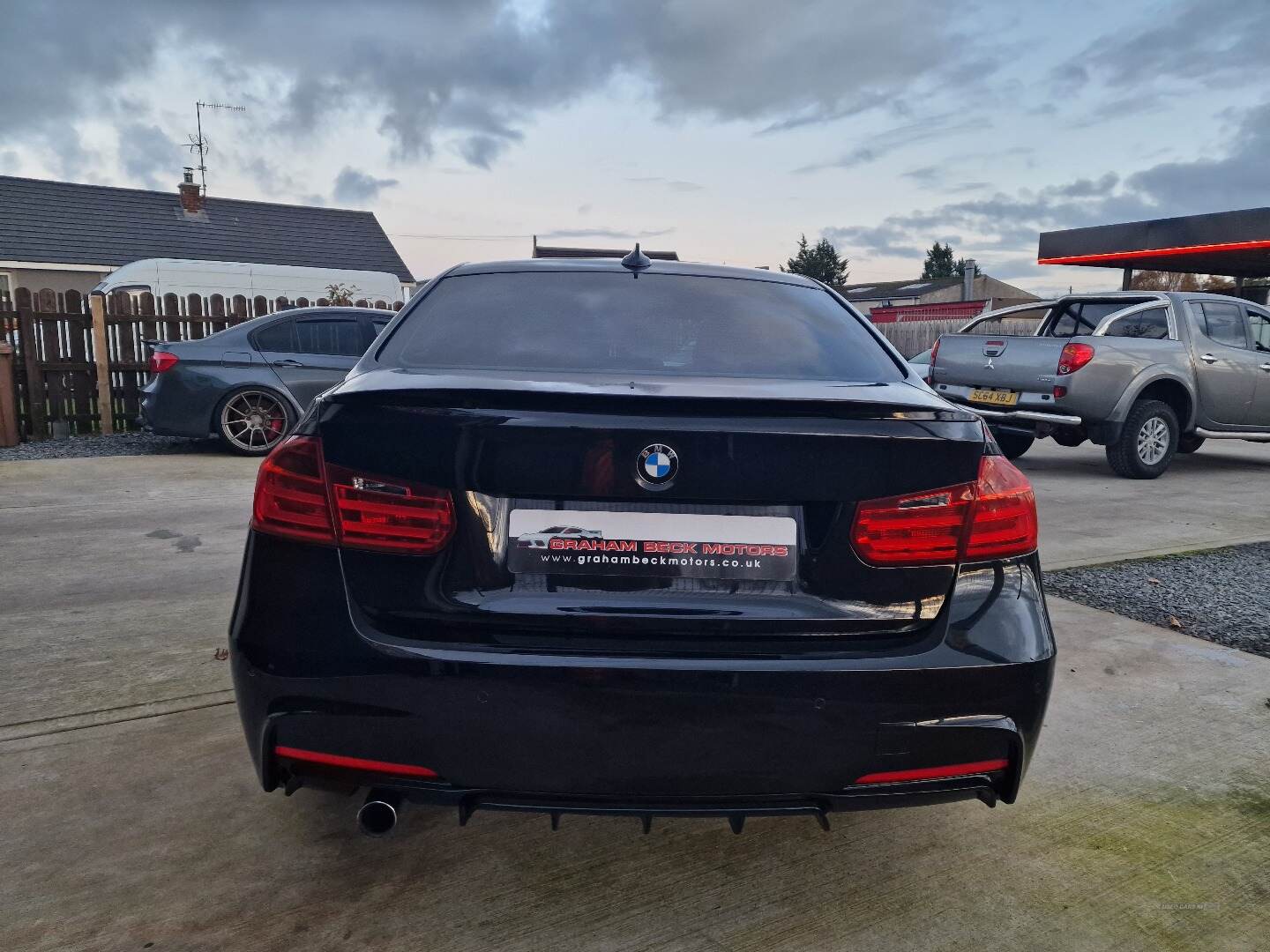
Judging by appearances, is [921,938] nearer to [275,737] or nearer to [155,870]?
[275,737]

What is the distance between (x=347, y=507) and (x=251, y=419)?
319 inches

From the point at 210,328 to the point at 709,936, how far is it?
449 inches

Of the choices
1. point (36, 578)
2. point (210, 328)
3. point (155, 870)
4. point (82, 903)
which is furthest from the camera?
point (210, 328)

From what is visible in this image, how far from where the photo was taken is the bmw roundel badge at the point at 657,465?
1712 mm

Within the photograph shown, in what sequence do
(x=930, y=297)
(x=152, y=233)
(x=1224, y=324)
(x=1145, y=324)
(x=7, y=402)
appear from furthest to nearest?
(x=930, y=297), (x=152, y=233), (x=7, y=402), (x=1224, y=324), (x=1145, y=324)

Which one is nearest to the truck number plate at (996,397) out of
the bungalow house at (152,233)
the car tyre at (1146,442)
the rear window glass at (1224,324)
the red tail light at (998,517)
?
the car tyre at (1146,442)

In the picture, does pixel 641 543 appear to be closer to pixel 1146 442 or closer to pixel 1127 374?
pixel 1127 374

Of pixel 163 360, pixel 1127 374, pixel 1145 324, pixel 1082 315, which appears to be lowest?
pixel 1127 374

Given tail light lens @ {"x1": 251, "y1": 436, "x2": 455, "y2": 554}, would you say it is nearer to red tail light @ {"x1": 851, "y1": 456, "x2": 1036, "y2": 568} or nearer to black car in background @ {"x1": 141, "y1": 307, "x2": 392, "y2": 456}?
red tail light @ {"x1": 851, "y1": 456, "x2": 1036, "y2": 568}

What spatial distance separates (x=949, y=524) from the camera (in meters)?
1.80

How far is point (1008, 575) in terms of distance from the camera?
1.88 meters

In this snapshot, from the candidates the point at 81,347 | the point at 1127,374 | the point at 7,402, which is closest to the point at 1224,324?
the point at 1127,374

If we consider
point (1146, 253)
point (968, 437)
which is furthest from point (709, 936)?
point (1146, 253)

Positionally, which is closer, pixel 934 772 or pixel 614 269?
pixel 934 772
